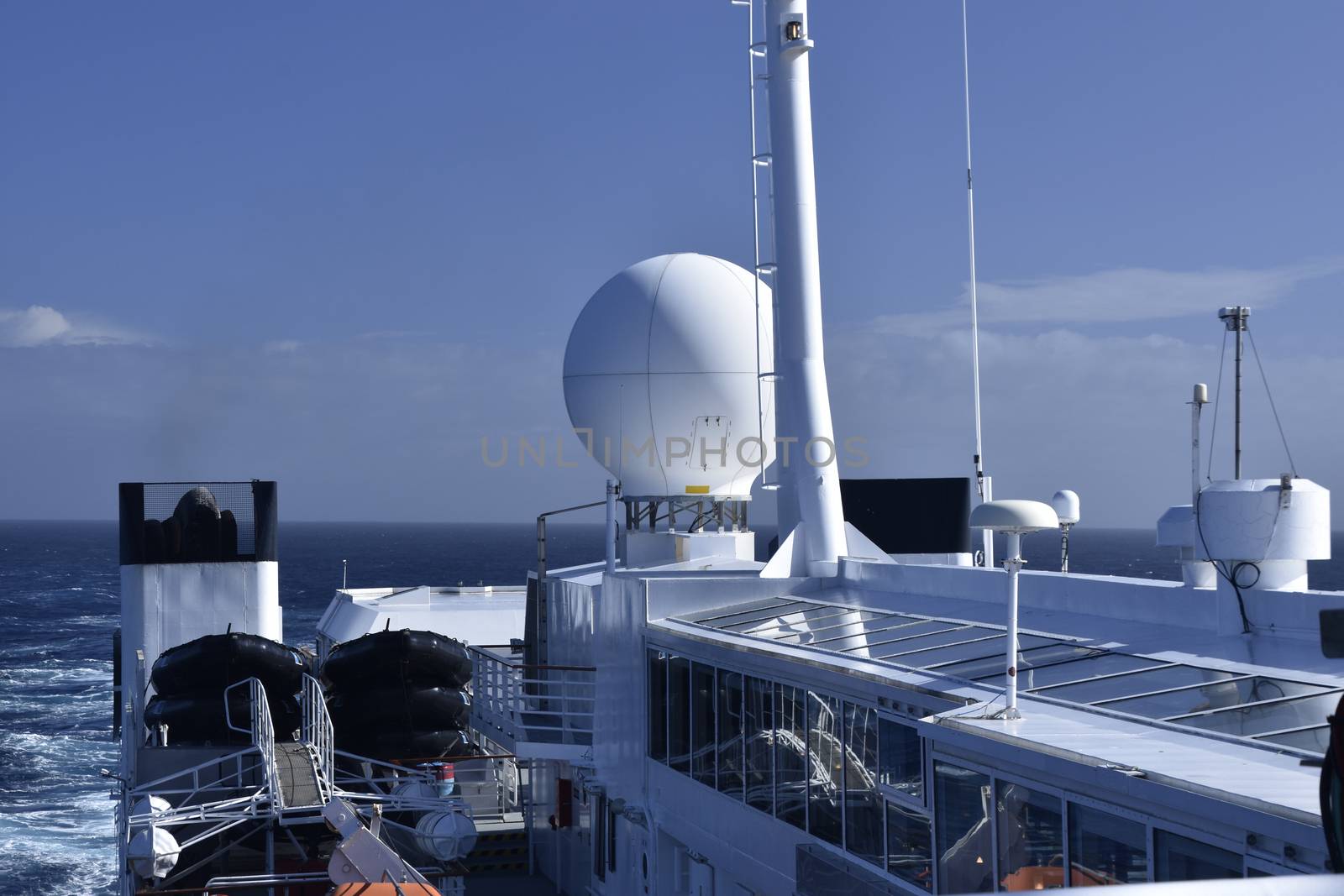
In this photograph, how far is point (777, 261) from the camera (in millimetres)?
19656

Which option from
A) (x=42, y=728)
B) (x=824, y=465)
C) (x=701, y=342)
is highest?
(x=701, y=342)

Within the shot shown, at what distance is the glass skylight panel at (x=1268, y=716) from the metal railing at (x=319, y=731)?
38.2ft

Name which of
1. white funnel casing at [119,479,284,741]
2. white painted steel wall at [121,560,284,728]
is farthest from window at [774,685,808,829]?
white funnel casing at [119,479,284,741]

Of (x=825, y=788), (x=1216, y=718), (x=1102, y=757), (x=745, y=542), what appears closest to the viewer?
(x=1102, y=757)

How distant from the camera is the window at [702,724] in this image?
1460 cm

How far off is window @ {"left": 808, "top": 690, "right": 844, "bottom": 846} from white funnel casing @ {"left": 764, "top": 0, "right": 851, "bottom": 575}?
23.3 feet

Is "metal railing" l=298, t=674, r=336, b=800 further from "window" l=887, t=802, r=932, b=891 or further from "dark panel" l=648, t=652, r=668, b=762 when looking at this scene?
"window" l=887, t=802, r=932, b=891

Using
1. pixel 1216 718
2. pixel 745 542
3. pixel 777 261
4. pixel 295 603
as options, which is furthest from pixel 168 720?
pixel 295 603

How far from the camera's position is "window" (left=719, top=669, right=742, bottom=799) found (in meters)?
13.9

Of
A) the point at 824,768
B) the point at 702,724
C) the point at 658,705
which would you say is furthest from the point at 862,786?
the point at 658,705

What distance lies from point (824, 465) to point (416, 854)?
9592 millimetres

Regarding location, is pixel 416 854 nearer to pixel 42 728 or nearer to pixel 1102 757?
pixel 1102 757

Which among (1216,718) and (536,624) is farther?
(536,624)

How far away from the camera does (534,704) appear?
2130 centimetres
